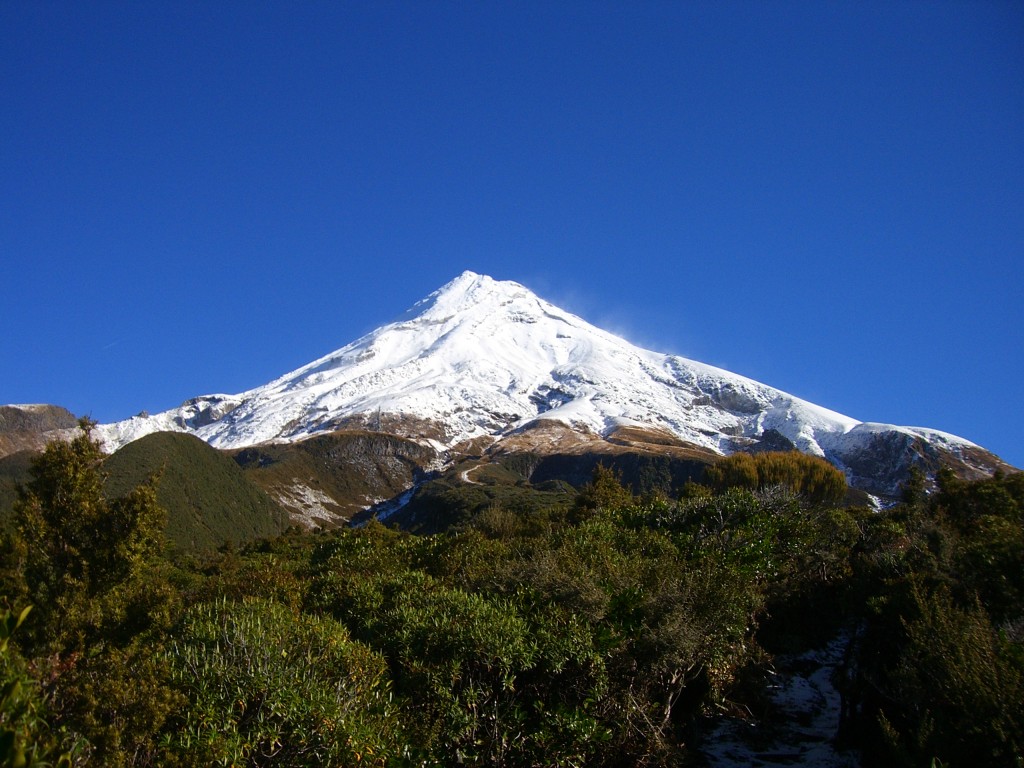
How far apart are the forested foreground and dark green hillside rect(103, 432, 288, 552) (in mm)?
65520

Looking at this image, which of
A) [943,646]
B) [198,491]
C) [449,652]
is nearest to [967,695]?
[943,646]

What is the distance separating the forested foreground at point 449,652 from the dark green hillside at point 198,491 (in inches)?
2580

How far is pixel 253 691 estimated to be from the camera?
754 centimetres

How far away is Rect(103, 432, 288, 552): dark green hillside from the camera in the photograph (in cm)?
7562

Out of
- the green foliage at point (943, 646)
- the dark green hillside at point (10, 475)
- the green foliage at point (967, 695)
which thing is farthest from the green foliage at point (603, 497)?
the dark green hillside at point (10, 475)

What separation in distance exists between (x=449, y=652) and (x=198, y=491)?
85.9 metres

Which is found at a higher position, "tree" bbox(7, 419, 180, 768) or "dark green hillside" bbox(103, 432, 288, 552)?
"dark green hillside" bbox(103, 432, 288, 552)

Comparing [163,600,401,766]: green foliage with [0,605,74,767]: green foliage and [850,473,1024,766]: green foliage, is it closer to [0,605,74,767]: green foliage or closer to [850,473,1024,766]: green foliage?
[0,605,74,767]: green foliage

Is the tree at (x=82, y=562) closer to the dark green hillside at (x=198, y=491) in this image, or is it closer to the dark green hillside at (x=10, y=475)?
the dark green hillside at (x=10, y=475)

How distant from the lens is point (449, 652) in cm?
1030

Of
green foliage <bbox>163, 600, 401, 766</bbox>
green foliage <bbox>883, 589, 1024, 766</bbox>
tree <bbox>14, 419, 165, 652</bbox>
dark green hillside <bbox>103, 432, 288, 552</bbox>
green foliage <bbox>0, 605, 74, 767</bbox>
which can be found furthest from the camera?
dark green hillside <bbox>103, 432, 288, 552</bbox>

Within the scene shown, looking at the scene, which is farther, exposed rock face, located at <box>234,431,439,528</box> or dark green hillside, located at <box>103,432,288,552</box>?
exposed rock face, located at <box>234,431,439,528</box>

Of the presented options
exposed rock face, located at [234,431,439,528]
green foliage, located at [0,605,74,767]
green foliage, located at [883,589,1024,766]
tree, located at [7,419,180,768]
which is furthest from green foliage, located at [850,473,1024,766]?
exposed rock face, located at [234,431,439,528]

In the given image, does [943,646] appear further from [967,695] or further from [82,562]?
[82,562]
